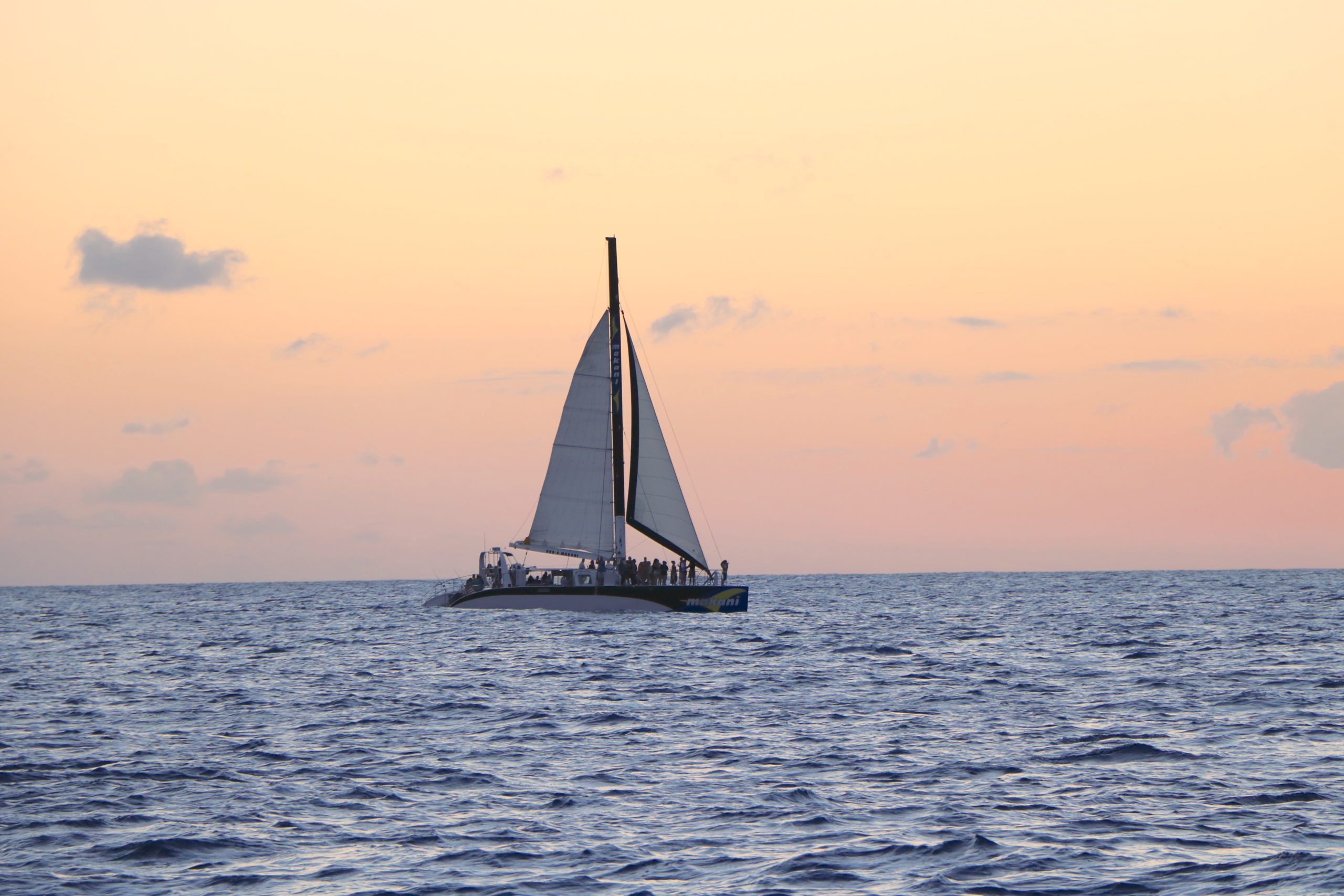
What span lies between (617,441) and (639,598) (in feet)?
26.0

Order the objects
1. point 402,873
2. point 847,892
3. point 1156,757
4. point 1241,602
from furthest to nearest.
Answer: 1. point 1241,602
2. point 1156,757
3. point 402,873
4. point 847,892

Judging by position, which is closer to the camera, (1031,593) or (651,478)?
(651,478)

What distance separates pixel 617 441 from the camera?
62406 millimetres

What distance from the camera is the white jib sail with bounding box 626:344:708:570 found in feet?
198

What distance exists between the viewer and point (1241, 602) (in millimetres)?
85625

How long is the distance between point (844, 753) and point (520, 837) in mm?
7326

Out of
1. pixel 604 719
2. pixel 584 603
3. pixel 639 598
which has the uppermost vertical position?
pixel 639 598

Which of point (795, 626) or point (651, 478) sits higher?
point (651, 478)

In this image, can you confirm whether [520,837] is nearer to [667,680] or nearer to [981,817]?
[981,817]

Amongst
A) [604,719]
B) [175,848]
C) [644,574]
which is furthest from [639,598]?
[175,848]

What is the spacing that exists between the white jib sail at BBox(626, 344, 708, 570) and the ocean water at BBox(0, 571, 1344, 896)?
15.3 metres

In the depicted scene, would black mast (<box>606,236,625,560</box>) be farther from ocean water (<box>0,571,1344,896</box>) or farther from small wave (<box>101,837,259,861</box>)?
small wave (<box>101,837,259,861</box>)

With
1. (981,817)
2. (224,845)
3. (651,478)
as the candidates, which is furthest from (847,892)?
(651,478)

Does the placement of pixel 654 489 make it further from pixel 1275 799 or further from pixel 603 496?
pixel 1275 799
